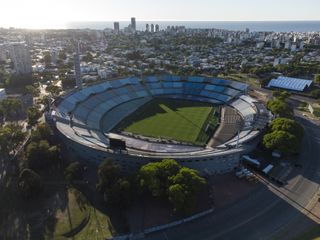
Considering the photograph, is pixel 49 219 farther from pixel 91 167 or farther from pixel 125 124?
pixel 125 124

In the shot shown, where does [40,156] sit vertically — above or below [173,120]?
above

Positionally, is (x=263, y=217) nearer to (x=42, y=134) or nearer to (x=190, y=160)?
(x=190, y=160)

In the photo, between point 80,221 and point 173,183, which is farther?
point 173,183

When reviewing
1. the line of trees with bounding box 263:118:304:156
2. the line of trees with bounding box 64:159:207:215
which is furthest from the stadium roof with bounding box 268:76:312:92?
the line of trees with bounding box 64:159:207:215

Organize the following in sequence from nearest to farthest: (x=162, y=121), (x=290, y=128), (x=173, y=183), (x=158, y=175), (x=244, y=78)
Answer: (x=173, y=183) → (x=158, y=175) → (x=290, y=128) → (x=162, y=121) → (x=244, y=78)

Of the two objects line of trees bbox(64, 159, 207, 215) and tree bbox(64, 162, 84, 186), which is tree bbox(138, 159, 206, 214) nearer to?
line of trees bbox(64, 159, 207, 215)

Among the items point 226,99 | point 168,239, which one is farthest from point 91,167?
point 226,99

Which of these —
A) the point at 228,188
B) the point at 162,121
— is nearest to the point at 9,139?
the point at 162,121

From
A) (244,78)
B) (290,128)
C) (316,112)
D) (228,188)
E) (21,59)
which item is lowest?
(244,78)
